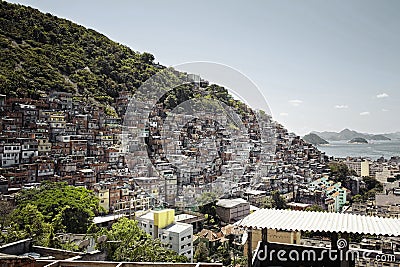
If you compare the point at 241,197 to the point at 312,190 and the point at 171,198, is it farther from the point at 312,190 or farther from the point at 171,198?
the point at 312,190

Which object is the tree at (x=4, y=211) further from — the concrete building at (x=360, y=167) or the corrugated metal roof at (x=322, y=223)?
the concrete building at (x=360, y=167)

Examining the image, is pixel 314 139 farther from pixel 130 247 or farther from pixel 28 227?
pixel 28 227

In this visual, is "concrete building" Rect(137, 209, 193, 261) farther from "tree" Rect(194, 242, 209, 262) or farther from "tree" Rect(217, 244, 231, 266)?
"tree" Rect(217, 244, 231, 266)

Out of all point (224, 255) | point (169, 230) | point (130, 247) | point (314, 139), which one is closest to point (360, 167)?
point (314, 139)

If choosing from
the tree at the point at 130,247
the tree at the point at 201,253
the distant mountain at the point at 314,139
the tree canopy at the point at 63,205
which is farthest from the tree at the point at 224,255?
the distant mountain at the point at 314,139

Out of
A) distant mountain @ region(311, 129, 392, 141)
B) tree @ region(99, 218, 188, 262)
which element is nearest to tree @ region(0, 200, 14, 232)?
tree @ region(99, 218, 188, 262)

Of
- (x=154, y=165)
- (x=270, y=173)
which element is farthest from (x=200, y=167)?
(x=270, y=173)
